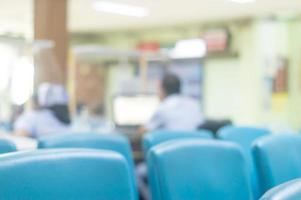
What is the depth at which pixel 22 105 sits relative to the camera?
4.84 m

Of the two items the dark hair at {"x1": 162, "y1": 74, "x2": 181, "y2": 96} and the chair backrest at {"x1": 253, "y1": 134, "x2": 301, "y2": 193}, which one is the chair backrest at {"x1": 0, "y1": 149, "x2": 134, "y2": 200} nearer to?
the chair backrest at {"x1": 253, "y1": 134, "x2": 301, "y2": 193}

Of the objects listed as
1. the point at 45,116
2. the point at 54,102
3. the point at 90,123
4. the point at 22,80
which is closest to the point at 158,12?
the point at 90,123

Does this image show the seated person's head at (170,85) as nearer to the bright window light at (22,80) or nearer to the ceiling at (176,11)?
the bright window light at (22,80)

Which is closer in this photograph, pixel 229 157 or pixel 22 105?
pixel 229 157

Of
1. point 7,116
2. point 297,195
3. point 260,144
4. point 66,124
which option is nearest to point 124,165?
point 297,195

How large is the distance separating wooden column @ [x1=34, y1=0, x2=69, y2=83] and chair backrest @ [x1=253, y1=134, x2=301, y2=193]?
3192mm

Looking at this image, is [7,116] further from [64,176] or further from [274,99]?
[64,176]

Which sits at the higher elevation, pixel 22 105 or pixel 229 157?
pixel 229 157

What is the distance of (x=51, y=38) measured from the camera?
473 cm

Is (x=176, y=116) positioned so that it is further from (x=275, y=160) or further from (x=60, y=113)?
(x=275, y=160)

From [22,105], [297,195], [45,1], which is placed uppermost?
[45,1]

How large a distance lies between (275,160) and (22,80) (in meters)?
3.19

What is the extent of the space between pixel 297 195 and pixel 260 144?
903 mm

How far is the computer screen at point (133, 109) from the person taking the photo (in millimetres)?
5508
